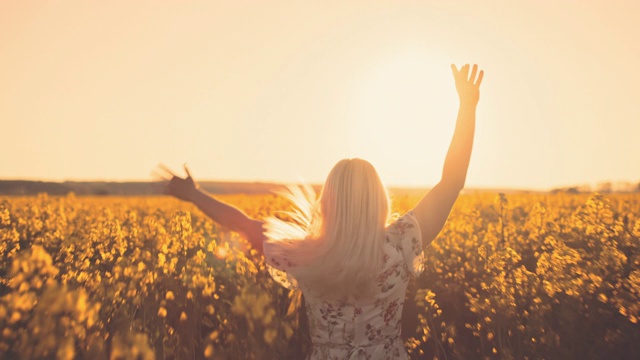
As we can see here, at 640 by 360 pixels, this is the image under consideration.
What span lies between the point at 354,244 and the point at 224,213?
0.75 meters

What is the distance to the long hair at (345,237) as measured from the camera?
7.75 ft

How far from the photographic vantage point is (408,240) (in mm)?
2619

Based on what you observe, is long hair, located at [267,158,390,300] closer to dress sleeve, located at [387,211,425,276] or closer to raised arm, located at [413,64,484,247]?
dress sleeve, located at [387,211,425,276]

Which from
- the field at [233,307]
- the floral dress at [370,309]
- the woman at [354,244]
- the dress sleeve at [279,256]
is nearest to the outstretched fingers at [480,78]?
the woman at [354,244]

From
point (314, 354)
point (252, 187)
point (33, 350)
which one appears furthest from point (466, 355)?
point (252, 187)

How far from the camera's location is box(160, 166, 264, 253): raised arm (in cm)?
272

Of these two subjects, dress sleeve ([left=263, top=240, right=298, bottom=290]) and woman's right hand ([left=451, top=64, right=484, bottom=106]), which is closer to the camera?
dress sleeve ([left=263, top=240, right=298, bottom=290])

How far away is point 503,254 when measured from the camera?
4.47 meters

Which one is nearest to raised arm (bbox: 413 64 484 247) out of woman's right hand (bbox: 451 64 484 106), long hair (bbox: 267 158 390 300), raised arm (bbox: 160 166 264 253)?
woman's right hand (bbox: 451 64 484 106)

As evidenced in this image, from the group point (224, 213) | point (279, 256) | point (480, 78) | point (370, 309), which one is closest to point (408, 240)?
point (370, 309)

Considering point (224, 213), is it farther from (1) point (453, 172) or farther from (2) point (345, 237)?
(1) point (453, 172)

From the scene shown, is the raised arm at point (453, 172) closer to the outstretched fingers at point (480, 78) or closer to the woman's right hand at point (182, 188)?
the outstretched fingers at point (480, 78)

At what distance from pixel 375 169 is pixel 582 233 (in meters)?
5.59

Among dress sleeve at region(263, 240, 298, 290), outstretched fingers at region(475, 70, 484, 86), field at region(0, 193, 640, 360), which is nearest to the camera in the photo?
field at region(0, 193, 640, 360)
